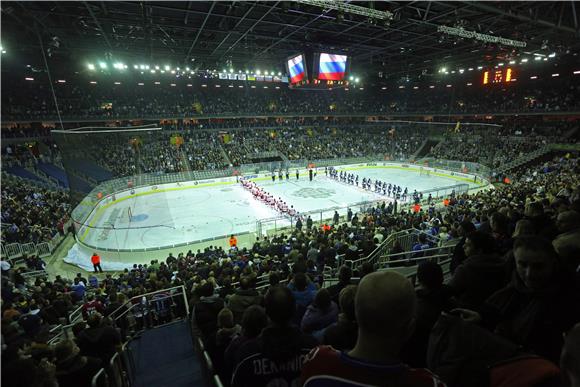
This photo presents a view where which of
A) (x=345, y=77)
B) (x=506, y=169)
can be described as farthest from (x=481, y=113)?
(x=345, y=77)

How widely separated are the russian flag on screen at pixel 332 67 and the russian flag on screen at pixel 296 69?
144cm

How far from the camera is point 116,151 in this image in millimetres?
29016

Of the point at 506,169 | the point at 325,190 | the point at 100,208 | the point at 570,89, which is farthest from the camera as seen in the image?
the point at 570,89

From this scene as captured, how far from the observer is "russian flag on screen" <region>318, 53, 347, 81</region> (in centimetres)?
2475

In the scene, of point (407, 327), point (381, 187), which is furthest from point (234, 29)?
point (407, 327)

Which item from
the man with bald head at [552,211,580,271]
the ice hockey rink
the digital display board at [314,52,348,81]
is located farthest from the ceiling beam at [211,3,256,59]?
the man with bald head at [552,211,580,271]

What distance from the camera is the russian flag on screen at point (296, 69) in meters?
25.0

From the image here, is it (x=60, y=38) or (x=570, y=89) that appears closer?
(x=60, y=38)

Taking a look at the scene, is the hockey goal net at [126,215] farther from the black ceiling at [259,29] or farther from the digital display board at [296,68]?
the digital display board at [296,68]

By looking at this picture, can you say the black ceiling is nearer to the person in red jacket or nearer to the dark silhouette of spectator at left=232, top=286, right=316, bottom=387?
the person in red jacket

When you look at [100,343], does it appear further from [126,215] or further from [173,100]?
[173,100]

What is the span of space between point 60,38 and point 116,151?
9.48 metres

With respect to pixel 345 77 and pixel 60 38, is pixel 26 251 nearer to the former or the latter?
pixel 60 38

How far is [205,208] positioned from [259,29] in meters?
14.1
